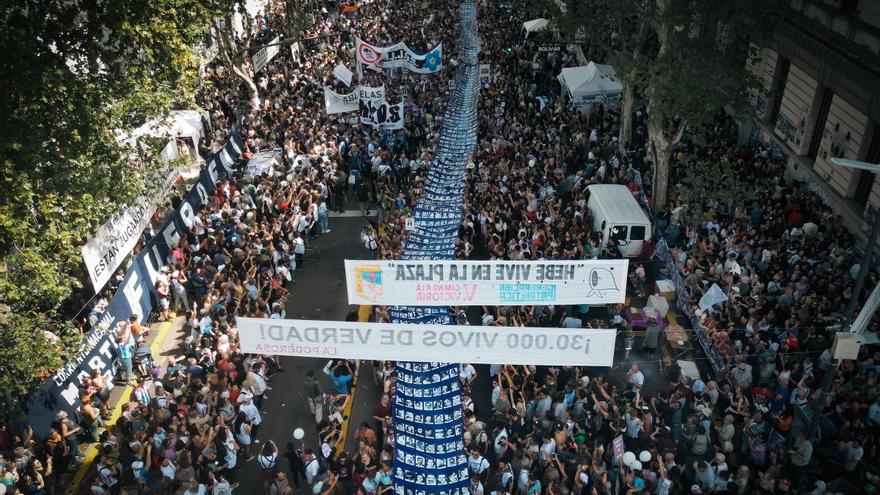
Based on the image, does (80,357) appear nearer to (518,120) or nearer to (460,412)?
(460,412)

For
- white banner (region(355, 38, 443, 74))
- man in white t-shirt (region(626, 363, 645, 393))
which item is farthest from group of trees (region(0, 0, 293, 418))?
white banner (region(355, 38, 443, 74))

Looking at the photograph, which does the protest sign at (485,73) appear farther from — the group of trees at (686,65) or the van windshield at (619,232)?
the van windshield at (619,232)

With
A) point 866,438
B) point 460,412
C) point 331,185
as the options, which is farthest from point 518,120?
point 866,438

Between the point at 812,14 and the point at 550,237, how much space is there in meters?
12.1

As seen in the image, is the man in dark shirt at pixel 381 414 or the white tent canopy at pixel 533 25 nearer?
the man in dark shirt at pixel 381 414

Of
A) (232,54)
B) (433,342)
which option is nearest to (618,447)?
(433,342)

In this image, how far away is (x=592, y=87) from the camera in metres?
28.8

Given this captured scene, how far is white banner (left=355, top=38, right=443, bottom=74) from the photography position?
3023 cm

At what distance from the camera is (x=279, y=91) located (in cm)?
3262

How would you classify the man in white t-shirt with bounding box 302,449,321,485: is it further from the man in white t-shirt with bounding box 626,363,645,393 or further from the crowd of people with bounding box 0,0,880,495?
the man in white t-shirt with bounding box 626,363,645,393

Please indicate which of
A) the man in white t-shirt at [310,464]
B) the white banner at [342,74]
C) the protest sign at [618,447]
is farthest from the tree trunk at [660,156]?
the man in white t-shirt at [310,464]

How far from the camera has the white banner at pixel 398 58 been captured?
30234 millimetres

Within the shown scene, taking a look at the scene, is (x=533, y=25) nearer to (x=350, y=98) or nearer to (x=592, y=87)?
(x=592, y=87)

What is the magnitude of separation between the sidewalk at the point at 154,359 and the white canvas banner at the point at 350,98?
10.7 m
